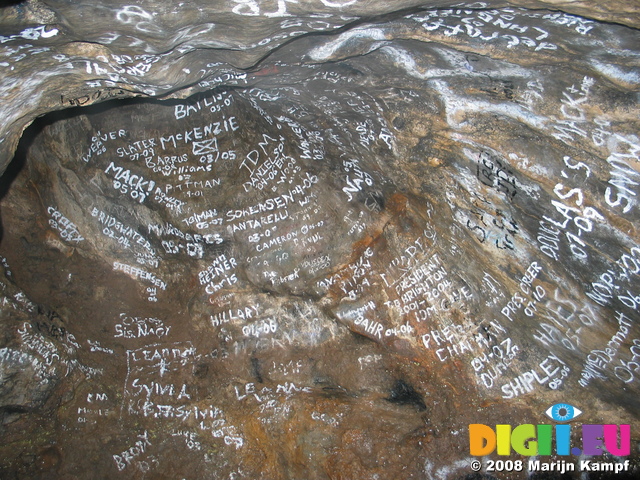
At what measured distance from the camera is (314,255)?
172 inches

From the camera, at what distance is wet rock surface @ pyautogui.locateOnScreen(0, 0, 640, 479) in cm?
276

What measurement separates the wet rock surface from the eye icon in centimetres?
5

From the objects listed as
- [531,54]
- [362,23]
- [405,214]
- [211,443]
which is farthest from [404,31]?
[211,443]

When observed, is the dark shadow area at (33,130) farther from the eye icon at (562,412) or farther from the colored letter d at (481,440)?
the eye icon at (562,412)

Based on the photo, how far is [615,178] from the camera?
8.49 feet

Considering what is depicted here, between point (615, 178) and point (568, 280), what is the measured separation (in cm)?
96

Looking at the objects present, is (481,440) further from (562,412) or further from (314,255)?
(314,255)

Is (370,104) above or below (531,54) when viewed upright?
below

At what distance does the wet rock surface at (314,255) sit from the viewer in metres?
2.76

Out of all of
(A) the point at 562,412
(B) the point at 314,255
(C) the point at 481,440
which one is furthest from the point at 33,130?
(A) the point at 562,412

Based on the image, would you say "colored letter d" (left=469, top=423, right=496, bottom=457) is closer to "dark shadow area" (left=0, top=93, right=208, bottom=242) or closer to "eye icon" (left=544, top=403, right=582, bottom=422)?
"eye icon" (left=544, top=403, right=582, bottom=422)

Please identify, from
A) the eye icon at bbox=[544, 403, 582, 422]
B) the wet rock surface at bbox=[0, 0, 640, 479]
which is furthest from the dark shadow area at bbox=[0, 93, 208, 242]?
the eye icon at bbox=[544, 403, 582, 422]

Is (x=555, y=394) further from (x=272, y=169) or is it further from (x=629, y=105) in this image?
(x=272, y=169)

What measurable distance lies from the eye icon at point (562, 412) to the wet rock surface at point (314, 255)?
5 centimetres
